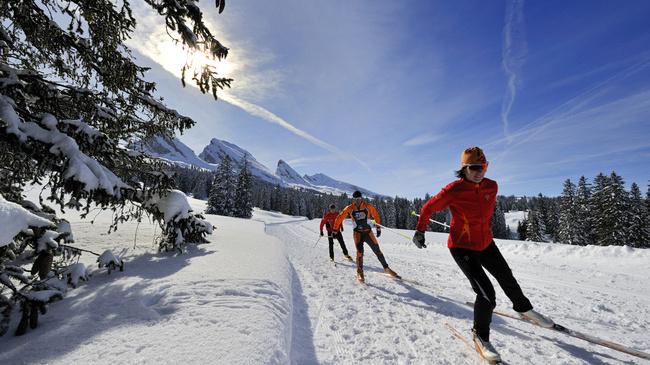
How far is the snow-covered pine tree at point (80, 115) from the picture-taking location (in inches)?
138

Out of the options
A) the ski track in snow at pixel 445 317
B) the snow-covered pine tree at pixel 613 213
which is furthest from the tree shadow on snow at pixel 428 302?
the snow-covered pine tree at pixel 613 213

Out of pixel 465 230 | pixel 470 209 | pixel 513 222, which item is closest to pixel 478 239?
pixel 465 230

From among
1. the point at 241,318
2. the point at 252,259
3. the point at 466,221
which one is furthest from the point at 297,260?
the point at 466,221

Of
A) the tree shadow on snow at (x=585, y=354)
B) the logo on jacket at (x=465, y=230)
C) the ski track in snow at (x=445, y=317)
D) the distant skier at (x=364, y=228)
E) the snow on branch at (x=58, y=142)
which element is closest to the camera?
the snow on branch at (x=58, y=142)

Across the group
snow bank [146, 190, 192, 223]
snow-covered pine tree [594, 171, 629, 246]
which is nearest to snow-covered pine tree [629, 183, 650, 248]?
snow-covered pine tree [594, 171, 629, 246]

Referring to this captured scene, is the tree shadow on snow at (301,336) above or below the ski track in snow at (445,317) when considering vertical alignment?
below

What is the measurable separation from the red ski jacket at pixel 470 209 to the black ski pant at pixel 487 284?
130 mm

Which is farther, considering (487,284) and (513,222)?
(513,222)

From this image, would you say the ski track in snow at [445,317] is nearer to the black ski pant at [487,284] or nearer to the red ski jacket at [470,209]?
the black ski pant at [487,284]

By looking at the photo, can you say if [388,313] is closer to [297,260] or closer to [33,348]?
[33,348]

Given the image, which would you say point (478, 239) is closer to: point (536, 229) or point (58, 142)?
point (58, 142)

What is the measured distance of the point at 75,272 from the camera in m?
4.31

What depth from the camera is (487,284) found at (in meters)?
3.72

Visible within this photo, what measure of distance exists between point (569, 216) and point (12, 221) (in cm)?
5560
